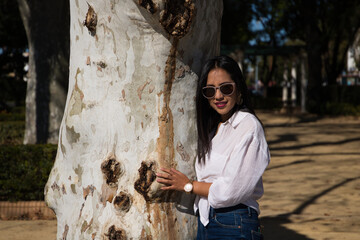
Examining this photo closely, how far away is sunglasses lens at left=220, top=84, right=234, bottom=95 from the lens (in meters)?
2.81

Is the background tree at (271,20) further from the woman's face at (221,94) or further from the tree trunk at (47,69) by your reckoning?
the woman's face at (221,94)

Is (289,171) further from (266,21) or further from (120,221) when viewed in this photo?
(266,21)

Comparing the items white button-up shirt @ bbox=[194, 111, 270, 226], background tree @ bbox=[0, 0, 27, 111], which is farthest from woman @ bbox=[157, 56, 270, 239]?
background tree @ bbox=[0, 0, 27, 111]

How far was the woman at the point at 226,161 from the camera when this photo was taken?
2.58 m

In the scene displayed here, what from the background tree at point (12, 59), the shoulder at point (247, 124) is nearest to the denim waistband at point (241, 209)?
the shoulder at point (247, 124)

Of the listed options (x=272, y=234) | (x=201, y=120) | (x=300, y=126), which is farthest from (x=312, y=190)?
(x=300, y=126)

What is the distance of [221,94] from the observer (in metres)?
2.81

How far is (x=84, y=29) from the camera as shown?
2.93m

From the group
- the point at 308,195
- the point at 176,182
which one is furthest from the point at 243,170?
the point at 308,195

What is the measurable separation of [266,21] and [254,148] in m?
33.2

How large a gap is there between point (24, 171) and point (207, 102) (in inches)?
198

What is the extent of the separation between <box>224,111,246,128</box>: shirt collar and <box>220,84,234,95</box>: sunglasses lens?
0.12 meters

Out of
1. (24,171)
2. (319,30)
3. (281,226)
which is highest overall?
(319,30)

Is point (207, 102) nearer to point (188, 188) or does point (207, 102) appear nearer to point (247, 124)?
point (247, 124)
